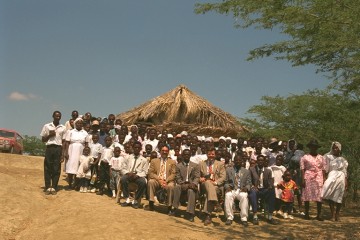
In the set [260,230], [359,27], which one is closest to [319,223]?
[260,230]

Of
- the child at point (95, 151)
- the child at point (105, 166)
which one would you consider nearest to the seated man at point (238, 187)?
the child at point (105, 166)

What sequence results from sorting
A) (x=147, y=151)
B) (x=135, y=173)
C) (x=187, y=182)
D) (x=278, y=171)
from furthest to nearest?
(x=147, y=151), (x=278, y=171), (x=135, y=173), (x=187, y=182)

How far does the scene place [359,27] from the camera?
21.3 ft

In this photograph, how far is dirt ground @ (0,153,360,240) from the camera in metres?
6.68

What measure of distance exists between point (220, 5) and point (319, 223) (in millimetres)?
5457

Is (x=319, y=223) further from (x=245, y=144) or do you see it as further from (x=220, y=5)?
(x=220, y=5)

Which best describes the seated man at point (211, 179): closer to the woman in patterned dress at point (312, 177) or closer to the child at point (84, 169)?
the woman in patterned dress at point (312, 177)

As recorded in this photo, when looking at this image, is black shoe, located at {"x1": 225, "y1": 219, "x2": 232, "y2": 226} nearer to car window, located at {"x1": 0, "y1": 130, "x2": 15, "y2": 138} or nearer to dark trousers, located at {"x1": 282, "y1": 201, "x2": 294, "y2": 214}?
dark trousers, located at {"x1": 282, "y1": 201, "x2": 294, "y2": 214}

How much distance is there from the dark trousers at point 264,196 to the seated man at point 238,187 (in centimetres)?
19

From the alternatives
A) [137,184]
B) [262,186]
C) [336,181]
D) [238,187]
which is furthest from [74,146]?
[336,181]

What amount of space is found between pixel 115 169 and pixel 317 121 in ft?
34.2

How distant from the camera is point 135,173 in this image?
8.92m

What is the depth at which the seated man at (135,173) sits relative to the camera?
8656mm

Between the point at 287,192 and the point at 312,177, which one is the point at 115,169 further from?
the point at 312,177
